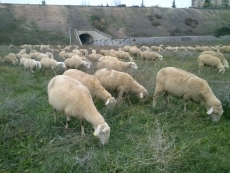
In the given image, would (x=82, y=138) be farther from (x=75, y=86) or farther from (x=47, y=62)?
(x=47, y=62)

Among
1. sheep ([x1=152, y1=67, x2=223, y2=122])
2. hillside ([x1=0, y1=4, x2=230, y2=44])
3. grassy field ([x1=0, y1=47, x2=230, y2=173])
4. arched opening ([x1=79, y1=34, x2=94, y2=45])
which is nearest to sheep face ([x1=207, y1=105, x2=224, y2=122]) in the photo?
sheep ([x1=152, y1=67, x2=223, y2=122])

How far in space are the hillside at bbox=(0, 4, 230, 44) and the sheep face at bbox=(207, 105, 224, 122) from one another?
3541 cm

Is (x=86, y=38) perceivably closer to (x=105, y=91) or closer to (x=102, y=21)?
(x=102, y=21)

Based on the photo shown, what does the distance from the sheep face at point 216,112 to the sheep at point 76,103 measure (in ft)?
10.1

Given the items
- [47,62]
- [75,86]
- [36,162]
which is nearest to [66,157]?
[36,162]

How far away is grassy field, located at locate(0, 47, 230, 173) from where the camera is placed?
207 inches

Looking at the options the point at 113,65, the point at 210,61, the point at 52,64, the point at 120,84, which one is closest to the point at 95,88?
the point at 120,84

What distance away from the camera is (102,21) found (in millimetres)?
49312

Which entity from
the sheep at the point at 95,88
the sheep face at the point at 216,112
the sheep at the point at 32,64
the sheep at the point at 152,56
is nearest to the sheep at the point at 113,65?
the sheep at the point at 32,64

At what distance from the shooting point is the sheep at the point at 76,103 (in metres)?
6.12

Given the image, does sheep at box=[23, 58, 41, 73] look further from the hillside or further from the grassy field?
the hillside

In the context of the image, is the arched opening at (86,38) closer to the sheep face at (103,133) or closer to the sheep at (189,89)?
the sheep at (189,89)

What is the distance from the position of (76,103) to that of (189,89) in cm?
329

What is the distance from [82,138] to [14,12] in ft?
146
